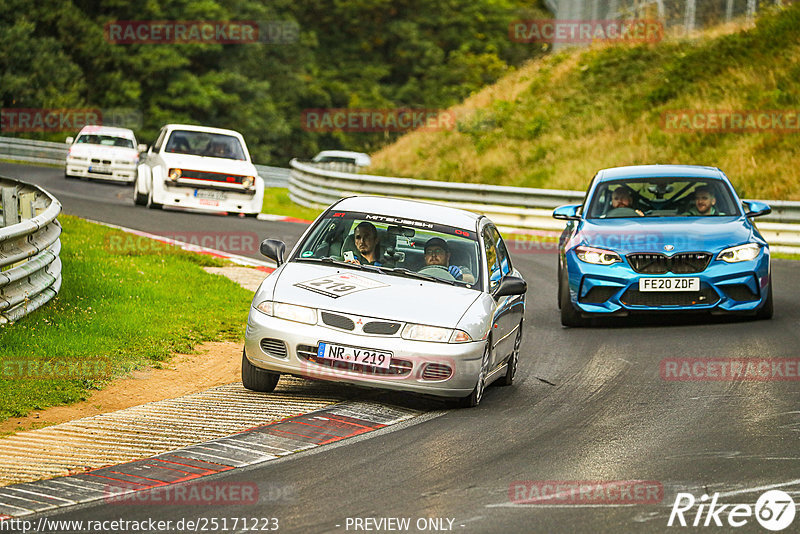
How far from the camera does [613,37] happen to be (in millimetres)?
38938

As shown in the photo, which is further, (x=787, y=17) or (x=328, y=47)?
(x=328, y=47)

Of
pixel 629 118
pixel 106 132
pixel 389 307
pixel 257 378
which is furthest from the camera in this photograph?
pixel 106 132

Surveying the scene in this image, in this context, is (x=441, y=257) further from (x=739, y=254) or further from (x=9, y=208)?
(x=9, y=208)

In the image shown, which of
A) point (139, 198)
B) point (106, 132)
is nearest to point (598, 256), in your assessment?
point (139, 198)

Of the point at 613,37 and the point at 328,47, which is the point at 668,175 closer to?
the point at 613,37

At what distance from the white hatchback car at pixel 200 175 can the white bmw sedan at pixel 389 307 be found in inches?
522

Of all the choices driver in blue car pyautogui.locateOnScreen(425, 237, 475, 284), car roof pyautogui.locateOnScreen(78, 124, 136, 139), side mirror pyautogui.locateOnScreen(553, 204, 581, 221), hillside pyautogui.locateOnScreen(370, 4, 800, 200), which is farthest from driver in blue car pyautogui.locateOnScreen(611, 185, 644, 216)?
car roof pyautogui.locateOnScreen(78, 124, 136, 139)

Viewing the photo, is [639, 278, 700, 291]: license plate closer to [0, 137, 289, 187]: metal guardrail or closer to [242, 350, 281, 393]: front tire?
[242, 350, 281, 393]: front tire

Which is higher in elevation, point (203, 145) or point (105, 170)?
point (203, 145)

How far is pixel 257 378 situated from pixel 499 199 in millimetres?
16973

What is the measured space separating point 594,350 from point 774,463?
181 inches

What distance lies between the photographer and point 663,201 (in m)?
13.8

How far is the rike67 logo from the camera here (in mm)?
5828

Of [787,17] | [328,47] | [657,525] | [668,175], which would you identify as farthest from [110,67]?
[657,525]
